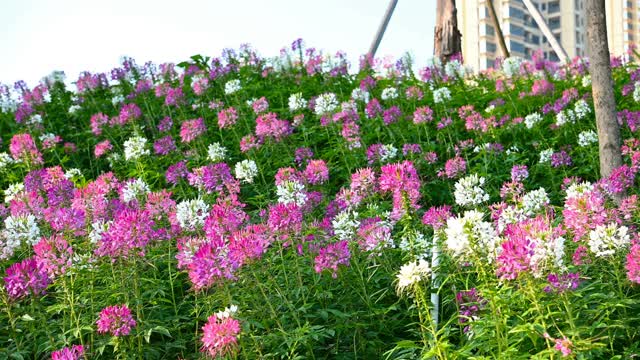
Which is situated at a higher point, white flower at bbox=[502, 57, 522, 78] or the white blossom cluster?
the white blossom cluster

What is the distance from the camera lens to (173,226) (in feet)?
15.3

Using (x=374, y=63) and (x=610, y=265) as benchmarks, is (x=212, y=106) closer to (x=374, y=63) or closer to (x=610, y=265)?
(x=374, y=63)

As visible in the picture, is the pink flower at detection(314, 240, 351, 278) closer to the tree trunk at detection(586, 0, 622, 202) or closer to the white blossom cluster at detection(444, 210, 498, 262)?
the white blossom cluster at detection(444, 210, 498, 262)

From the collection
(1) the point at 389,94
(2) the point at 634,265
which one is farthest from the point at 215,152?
(2) the point at 634,265

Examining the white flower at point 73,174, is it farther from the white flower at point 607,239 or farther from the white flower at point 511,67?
the white flower at point 511,67

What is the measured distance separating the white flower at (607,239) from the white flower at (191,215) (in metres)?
2.15

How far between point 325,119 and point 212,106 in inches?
75.0

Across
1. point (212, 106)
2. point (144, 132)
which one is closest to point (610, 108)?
point (212, 106)

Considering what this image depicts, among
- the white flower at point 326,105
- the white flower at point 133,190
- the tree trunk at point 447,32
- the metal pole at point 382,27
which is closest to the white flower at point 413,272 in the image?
the white flower at point 133,190

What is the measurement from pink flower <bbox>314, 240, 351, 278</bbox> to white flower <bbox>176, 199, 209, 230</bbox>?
0.79 metres

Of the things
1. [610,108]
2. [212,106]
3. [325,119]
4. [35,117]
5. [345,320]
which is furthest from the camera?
[35,117]

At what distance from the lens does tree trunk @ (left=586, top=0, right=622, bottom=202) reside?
597 cm

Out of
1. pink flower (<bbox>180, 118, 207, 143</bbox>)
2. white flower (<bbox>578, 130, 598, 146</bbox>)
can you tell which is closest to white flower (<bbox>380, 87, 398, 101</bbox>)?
pink flower (<bbox>180, 118, 207, 143</bbox>)

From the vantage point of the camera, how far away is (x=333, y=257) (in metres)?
4.18
